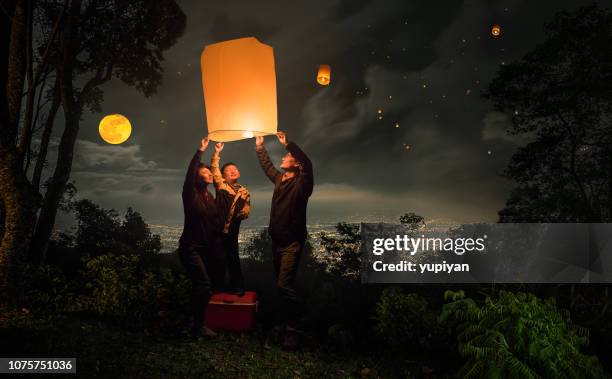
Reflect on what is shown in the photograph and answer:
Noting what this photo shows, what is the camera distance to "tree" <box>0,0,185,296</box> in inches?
235

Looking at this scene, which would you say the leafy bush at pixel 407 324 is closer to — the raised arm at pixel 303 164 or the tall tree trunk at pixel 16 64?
the raised arm at pixel 303 164

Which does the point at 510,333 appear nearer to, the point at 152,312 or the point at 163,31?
the point at 152,312

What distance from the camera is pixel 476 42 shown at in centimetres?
1051

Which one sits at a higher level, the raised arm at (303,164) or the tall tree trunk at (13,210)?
the raised arm at (303,164)

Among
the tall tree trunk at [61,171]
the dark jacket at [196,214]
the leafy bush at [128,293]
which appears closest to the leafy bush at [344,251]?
the dark jacket at [196,214]

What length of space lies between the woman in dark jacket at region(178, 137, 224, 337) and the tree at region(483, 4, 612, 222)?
24.8 feet

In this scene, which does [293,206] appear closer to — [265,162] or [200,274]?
[265,162]

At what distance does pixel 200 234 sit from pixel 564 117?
361 inches

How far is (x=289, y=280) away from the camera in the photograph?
6.49 meters

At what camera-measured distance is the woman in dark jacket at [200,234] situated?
21.4ft

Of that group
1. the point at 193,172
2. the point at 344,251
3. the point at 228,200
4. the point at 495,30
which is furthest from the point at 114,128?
the point at 495,30

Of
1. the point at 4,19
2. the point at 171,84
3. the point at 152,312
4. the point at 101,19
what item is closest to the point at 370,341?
the point at 152,312

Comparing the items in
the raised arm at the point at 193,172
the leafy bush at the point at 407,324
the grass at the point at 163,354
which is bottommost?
the grass at the point at 163,354

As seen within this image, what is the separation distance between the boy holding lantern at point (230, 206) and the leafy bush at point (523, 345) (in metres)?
3.77
